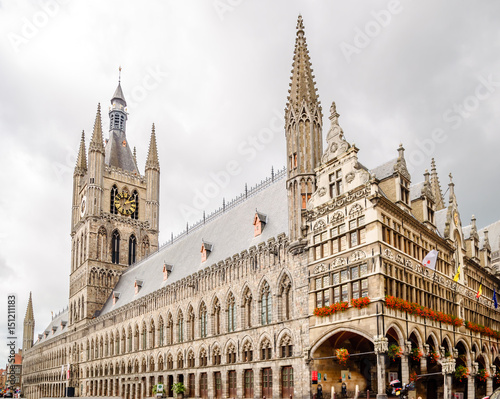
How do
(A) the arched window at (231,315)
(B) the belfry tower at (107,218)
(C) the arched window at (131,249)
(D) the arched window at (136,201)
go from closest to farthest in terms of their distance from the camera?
(A) the arched window at (231,315) < (B) the belfry tower at (107,218) < (C) the arched window at (131,249) < (D) the arched window at (136,201)

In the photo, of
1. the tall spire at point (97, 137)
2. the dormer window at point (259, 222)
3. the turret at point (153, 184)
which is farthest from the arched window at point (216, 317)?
the tall spire at point (97, 137)

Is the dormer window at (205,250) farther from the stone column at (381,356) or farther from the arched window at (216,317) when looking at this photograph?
the stone column at (381,356)

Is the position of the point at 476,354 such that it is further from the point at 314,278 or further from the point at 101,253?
the point at 101,253

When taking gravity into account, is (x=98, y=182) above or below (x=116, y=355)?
above

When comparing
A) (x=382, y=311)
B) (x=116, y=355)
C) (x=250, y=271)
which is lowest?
(x=116, y=355)

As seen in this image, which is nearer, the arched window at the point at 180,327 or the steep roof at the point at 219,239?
the steep roof at the point at 219,239

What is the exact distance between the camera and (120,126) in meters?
92.8

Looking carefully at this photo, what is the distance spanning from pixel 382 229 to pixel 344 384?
11.0 m

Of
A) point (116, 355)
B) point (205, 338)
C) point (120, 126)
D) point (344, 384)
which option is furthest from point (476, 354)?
point (120, 126)

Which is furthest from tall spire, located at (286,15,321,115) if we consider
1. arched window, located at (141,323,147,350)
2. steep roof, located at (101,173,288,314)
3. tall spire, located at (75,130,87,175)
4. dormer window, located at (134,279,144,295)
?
tall spire, located at (75,130,87,175)

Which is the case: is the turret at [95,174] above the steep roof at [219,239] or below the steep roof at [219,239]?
above

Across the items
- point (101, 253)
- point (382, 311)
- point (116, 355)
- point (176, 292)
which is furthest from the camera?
point (101, 253)

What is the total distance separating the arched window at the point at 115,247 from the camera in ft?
270

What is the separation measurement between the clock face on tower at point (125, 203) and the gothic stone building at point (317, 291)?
70.9 feet
